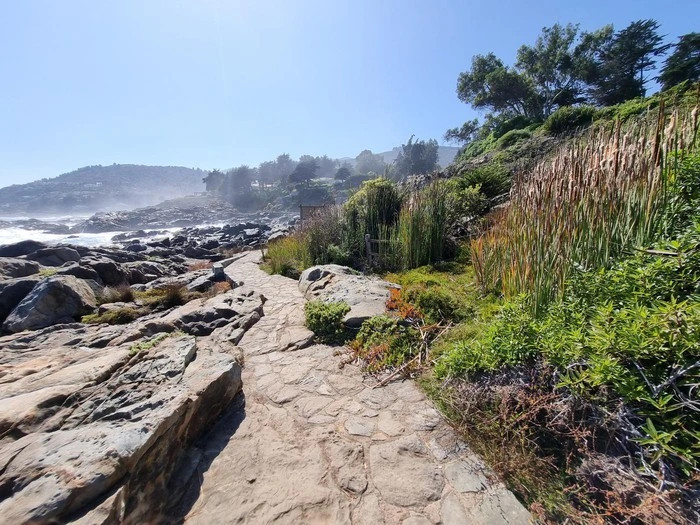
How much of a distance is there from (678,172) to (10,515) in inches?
168

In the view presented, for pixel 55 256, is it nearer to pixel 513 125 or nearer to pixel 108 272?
pixel 108 272

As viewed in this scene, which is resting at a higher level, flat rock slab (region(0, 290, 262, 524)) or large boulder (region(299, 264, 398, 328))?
flat rock slab (region(0, 290, 262, 524))

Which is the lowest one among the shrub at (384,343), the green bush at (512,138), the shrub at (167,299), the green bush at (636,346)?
the shrub at (167,299)

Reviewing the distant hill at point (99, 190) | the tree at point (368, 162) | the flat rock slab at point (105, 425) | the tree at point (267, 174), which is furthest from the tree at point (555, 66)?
the distant hill at point (99, 190)

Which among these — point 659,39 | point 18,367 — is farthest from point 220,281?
point 659,39

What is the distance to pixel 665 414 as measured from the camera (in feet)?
4.41

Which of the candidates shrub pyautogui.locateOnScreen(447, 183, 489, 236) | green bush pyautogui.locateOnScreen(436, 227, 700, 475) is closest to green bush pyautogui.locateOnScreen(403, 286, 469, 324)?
green bush pyautogui.locateOnScreen(436, 227, 700, 475)

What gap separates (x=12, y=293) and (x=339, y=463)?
24.8 feet

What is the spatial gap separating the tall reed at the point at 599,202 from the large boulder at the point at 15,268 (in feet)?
39.3

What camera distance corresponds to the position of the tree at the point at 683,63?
19.8 m

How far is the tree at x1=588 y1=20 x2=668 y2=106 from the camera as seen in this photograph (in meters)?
24.9

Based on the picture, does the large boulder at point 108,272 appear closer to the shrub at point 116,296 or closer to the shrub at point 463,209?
the shrub at point 116,296

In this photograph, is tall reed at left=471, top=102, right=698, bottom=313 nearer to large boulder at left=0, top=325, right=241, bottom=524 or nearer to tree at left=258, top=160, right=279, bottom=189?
large boulder at left=0, top=325, right=241, bottom=524

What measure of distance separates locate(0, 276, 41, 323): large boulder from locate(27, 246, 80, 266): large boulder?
280 inches
